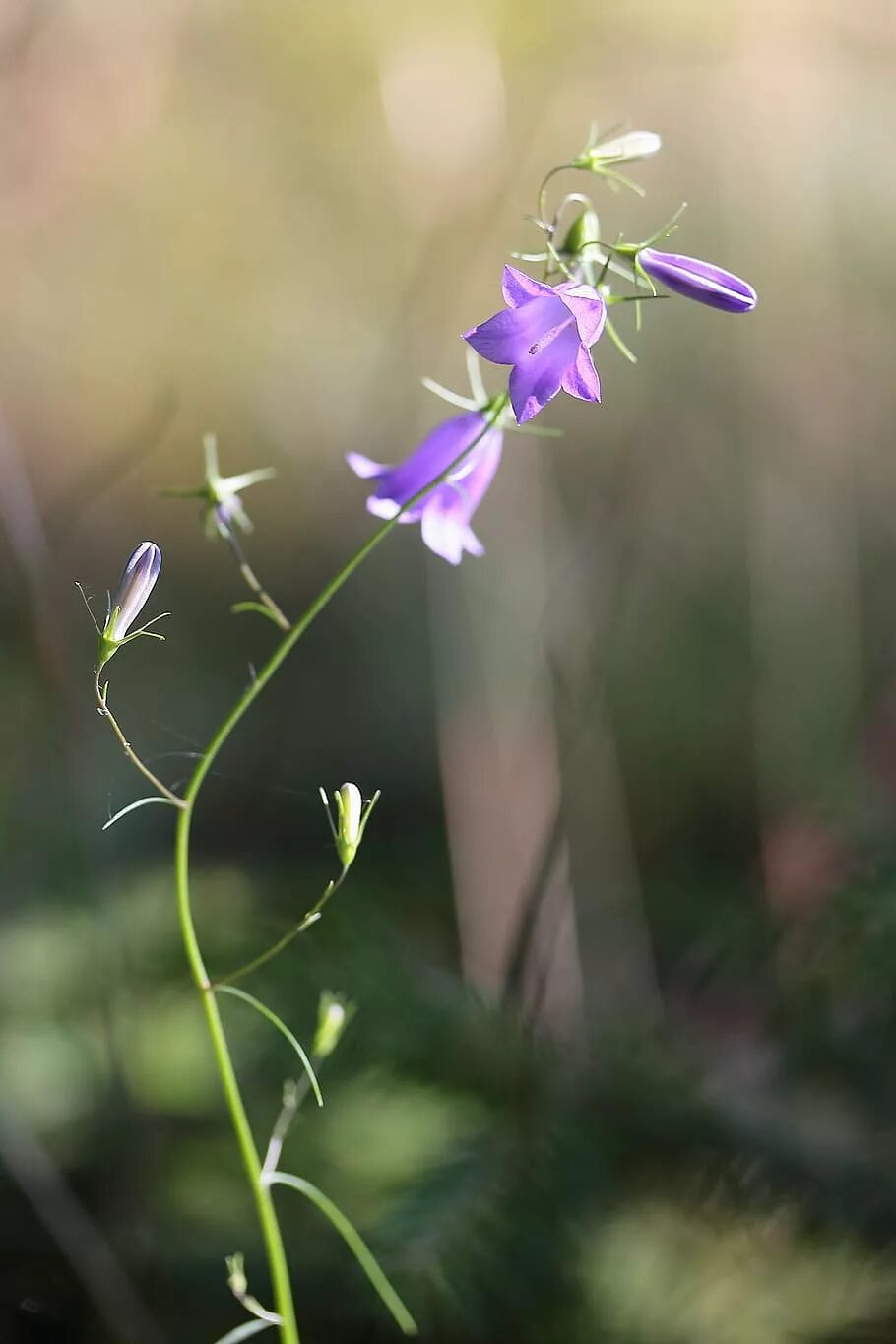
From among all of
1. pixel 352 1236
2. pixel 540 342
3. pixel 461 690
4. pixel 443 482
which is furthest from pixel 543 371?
pixel 461 690

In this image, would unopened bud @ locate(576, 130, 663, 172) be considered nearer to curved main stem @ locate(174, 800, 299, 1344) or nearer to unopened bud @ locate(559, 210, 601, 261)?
unopened bud @ locate(559, 210, 601, 261)

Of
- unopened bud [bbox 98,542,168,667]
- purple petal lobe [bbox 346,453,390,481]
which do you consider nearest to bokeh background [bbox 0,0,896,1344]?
purple petal lobe [bbox 346,453,390,481]

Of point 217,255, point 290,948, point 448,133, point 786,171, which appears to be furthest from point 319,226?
point 290,948

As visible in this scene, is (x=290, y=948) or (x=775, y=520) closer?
(x=290, y=948)

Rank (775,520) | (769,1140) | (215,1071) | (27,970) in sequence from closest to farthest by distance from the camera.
Answer: (769,1140)
(215,1071)
(27,970)
(775,520)

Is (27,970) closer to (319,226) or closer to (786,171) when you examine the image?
(319,226)

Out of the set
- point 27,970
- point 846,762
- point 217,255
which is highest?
point 217,255

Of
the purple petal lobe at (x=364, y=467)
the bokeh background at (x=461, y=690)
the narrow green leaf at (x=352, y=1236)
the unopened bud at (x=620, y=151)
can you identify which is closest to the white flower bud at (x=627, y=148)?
the unopened bud at (x=620, y=151)

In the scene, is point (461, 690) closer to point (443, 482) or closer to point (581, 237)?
point (443, 482)
